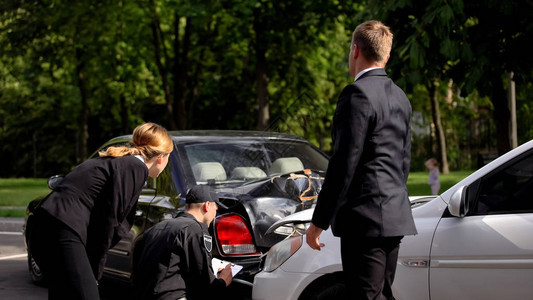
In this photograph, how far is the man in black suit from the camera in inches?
126

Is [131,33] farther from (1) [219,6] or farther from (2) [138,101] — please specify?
(2) [138,101]

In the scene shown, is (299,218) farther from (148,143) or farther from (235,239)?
(148,143)

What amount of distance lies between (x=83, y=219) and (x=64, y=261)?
8.8 inches

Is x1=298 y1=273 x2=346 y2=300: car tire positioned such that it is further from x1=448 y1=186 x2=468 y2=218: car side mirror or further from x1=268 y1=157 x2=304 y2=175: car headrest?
x1=268 y1=157 x2=304 y2=175: car headrest

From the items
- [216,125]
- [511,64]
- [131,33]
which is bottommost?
[216,125]

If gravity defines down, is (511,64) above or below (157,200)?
above

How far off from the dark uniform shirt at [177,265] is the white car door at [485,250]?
1.30 metres

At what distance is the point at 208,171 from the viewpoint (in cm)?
621

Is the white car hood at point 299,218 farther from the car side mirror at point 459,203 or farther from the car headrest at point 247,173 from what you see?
the car headrest at point 247,173

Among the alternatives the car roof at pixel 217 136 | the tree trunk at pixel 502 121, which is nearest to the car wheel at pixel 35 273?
the car roof at pixel 217 136

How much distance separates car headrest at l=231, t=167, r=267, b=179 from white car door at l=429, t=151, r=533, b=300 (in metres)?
2.61

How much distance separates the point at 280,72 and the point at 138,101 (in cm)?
1446

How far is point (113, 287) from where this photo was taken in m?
7.62

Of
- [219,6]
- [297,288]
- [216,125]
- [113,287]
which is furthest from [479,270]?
[216,125]
